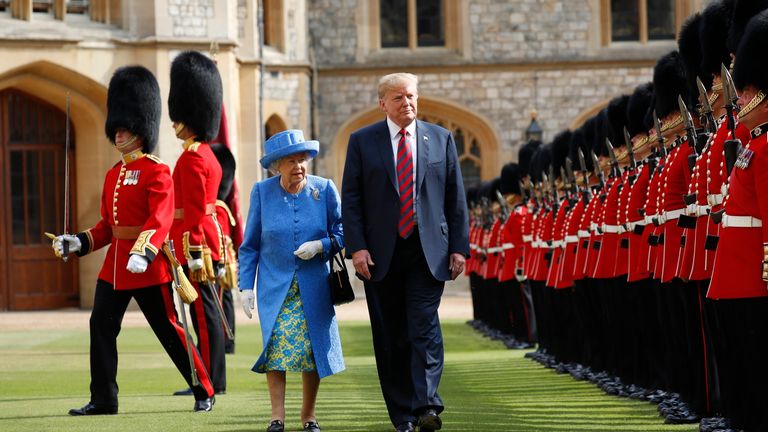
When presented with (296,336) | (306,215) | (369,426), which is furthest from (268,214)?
(369,426)

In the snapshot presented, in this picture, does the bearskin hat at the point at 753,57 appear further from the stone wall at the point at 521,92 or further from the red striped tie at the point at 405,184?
the stone wall at the point at 521,92

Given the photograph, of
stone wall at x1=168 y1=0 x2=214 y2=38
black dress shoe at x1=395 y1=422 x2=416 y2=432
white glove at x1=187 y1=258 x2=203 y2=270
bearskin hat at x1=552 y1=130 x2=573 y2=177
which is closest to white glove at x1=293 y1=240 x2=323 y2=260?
black dress shoe at x1=395 y1=422 x2=416 y2=432

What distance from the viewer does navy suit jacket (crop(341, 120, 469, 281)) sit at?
6520mm

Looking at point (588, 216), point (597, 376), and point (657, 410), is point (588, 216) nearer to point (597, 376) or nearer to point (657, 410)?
point (597, 376)

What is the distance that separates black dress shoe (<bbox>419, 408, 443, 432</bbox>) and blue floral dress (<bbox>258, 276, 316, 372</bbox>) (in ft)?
1.91

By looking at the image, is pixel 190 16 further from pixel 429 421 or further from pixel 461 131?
pixel 429 421

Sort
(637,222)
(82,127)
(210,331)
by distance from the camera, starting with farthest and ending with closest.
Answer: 1. (82,127)
2. (210,331)
3. (637,222)

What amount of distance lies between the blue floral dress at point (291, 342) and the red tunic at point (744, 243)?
1927 mm

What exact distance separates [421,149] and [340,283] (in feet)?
2.30

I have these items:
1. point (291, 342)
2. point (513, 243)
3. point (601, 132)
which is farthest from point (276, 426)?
point (513, 243)

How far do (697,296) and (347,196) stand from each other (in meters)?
1.64

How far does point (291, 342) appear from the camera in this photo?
657 centimetres

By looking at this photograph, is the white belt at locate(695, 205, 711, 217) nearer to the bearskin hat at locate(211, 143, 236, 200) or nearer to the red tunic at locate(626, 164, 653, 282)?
the red tunic at locate(626, 164, 653, 282)

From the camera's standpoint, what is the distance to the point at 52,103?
2006 centimetres
